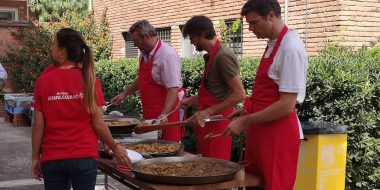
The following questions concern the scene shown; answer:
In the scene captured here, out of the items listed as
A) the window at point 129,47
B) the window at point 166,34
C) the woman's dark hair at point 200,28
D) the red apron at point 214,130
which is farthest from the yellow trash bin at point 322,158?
the window at point 129,47

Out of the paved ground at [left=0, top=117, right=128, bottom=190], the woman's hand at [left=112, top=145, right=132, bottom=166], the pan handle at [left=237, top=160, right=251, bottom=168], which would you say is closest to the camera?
the pan handle at [left=237, top=160, right=251, bottom=168]

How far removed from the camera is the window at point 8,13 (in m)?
25.4

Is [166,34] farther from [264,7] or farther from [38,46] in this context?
[264,7]

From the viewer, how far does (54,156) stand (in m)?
3.06

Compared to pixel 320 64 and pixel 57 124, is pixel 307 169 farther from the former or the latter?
pixel 57 124

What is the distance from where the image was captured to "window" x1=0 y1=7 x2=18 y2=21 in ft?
83.4

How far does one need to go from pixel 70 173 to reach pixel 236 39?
8.78 meters

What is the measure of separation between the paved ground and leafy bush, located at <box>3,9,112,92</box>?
2.99 metres

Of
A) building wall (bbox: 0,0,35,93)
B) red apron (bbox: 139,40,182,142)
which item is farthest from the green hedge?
building wall (bbox: 0,0,35,93)

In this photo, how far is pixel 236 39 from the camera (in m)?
11.6

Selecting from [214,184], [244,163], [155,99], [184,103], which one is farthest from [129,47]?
[214,184]

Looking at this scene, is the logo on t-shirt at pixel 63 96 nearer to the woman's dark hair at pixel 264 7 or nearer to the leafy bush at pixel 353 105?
the woman's dark hair at pixel 264 7

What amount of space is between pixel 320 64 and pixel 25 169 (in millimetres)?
4522

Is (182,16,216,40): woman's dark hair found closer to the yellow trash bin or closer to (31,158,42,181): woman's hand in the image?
(31,158,42,181): woman's hand
